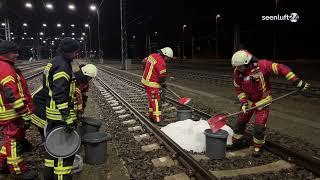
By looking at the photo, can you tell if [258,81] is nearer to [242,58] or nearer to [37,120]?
[242,58]

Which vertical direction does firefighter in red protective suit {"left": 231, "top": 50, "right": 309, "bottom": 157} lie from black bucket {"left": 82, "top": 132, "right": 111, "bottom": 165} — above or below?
above

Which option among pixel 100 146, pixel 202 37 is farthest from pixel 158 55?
pixel 202 37

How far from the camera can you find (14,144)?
17.5 ft

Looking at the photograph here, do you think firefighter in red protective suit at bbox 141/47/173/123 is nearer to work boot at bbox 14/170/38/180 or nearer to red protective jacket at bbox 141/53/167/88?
red protective jacket at bbox 141/53/167/88

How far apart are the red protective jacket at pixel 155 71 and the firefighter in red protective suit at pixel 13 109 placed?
411cm

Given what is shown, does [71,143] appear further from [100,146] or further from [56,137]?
[100,146]

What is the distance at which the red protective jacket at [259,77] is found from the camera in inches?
246

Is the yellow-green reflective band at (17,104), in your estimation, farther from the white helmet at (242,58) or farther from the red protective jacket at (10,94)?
the white helmet at (242,58)

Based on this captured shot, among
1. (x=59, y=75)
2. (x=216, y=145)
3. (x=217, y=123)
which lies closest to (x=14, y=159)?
(x=59, y=75)

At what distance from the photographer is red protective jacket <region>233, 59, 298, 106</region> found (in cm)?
625

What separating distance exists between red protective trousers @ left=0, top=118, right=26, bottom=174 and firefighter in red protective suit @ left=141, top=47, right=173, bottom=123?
4.31 meters

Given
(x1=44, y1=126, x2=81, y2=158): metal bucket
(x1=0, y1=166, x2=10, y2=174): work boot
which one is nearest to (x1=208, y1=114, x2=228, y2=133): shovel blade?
(x1=44, y1=126, x2=81, y2=158): metal bucket

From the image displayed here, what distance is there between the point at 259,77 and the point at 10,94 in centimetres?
443

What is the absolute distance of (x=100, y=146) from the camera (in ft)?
20.9
